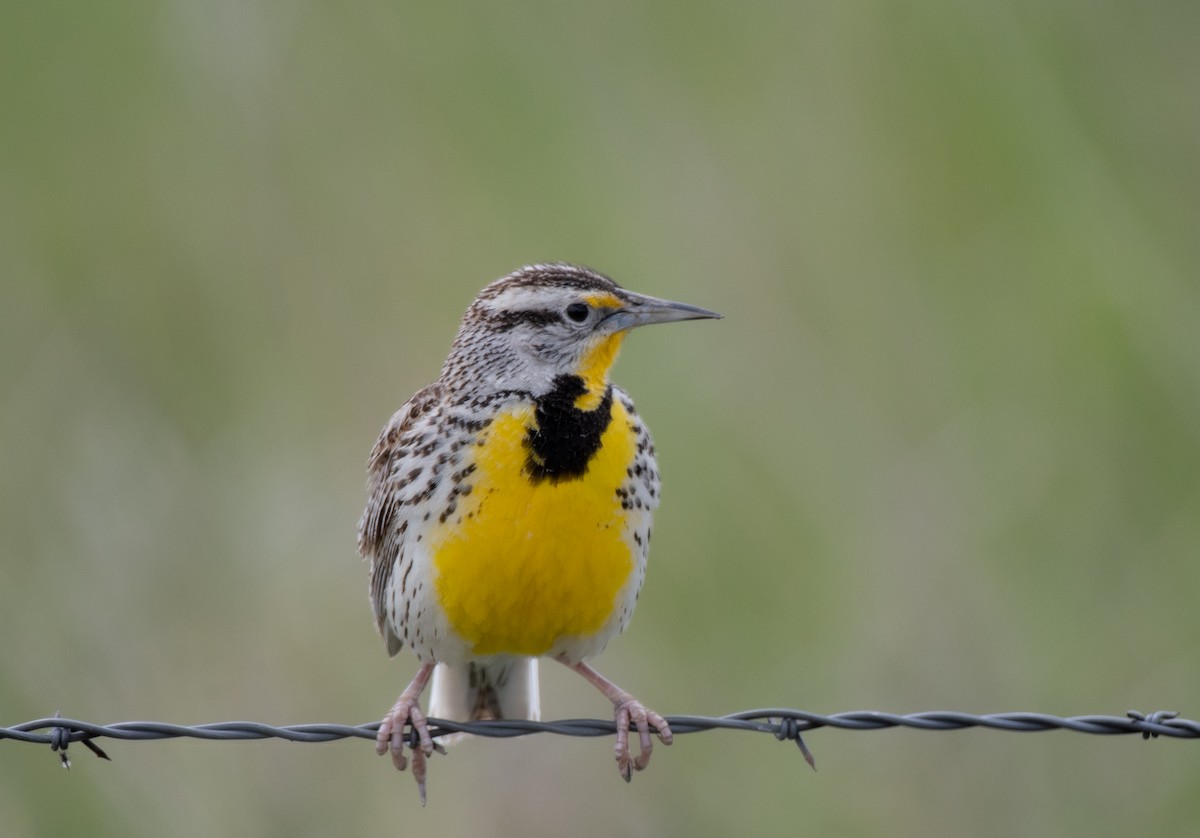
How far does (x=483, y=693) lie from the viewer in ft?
11.7

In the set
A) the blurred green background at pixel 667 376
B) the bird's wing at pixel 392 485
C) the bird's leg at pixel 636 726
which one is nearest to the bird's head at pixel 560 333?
the bird's wing at pixel 392 485

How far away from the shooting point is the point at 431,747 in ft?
10.2

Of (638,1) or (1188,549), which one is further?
(638,1)

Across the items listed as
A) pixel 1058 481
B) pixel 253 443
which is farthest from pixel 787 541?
pixel 253 443

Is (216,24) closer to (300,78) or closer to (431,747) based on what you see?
(300,78)

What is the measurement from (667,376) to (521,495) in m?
1.81

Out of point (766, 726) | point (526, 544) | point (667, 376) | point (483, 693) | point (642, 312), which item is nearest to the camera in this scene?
point (766, 726)

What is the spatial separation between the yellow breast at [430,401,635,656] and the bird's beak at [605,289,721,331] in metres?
0.23

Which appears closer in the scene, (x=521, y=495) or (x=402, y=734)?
(x=521, y=495)

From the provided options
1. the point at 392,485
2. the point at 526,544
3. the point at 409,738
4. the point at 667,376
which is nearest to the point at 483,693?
the point at 409,738

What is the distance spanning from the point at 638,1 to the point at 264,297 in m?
1.58

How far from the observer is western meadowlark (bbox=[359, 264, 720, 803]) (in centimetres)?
297

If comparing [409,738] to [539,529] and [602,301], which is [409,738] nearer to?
[539,529]

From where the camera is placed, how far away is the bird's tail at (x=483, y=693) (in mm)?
3531
